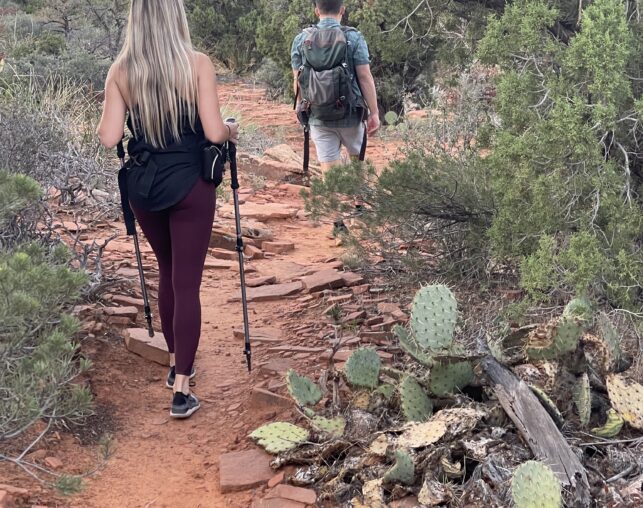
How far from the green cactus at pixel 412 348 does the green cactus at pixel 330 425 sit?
1.48ft

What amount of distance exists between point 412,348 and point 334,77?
10.8ft

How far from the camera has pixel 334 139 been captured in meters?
7.36

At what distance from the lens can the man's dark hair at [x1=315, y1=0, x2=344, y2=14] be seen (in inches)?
262

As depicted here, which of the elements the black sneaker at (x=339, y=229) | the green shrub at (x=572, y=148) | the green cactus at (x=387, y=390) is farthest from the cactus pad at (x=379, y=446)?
the black sneaker at (x=339, y=229)

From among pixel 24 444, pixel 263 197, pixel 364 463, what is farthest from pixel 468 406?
pixel 263 197

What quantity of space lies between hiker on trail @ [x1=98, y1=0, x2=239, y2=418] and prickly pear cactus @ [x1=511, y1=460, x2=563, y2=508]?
Result: 2.06 m

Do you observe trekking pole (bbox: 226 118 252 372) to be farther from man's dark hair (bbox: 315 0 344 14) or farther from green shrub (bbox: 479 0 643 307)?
man's dark hair (bbox: 315 0 344 14)

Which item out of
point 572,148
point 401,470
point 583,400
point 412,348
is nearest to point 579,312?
point 583,400

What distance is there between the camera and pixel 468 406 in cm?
376

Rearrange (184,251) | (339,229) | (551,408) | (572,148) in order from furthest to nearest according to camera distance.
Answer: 1. (339,229)
2. (572,148)
3. (184,251)
4. (551,408)

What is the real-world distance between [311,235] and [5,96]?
3539mm

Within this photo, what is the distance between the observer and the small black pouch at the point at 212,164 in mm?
4234

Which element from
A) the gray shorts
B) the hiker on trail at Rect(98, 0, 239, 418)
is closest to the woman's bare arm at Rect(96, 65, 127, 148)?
the hiker on trail at Rect(98, 0, 239, 418)

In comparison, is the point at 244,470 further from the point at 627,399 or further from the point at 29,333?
the point at 627,399
